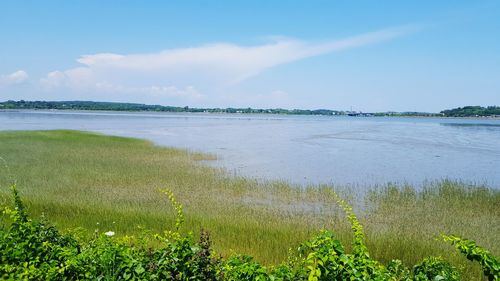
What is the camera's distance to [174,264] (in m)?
5.36

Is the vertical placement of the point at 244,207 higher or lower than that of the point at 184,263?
lower

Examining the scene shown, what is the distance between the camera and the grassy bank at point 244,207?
1169 cm

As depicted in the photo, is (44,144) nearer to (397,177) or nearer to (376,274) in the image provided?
(397,177)

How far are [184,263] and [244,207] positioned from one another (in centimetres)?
1091

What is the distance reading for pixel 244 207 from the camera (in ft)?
53.1

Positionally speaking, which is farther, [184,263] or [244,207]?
[244,207]

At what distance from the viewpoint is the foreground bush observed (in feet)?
15.7

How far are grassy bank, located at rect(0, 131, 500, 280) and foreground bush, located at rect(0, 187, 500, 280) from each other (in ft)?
6.86

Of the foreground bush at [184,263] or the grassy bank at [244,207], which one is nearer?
the foreground bush at [184,263]

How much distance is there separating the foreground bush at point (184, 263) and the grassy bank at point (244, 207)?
82.3 inches

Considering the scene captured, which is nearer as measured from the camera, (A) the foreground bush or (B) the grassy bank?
(A) the foreground bush

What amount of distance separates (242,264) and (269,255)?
221 inches

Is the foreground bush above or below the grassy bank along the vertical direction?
above

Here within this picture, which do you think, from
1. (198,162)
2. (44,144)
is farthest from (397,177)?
(44,144)
